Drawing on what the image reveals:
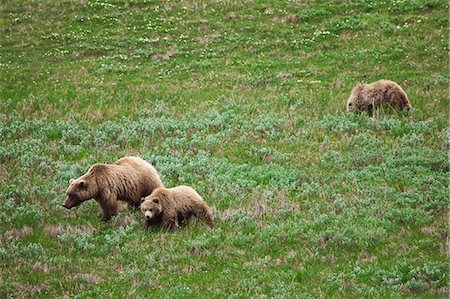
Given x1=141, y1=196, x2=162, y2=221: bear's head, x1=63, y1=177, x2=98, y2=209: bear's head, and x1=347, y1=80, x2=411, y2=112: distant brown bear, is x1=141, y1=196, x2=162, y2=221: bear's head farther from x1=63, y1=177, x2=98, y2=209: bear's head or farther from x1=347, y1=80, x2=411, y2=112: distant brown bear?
x1=347, y1=80, x2=411, y2=112: distant brown bear

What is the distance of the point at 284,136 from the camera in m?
17.7

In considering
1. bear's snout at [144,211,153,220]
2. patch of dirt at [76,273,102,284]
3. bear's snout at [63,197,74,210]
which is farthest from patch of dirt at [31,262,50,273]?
bear's snout at [63,197,74,210]

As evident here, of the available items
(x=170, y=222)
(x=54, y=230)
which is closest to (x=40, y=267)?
(x=54, y=230)

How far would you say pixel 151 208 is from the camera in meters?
12.0

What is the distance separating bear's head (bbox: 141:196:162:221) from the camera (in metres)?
11.9

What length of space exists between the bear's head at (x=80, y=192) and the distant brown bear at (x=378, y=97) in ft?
31.5

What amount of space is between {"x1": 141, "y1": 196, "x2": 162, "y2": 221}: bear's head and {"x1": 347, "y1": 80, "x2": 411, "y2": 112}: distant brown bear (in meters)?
9.34

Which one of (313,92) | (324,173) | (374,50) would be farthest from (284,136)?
(374,50)

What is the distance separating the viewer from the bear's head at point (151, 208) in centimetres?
1191

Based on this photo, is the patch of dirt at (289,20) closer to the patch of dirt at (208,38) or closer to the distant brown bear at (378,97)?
the patch of dirt at (208,38)

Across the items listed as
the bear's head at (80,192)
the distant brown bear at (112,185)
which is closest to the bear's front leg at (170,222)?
the distant brown bear at (112,185)

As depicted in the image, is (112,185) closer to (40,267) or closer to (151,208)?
(151,208)

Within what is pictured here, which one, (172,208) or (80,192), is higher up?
(80,192)

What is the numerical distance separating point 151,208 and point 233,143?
574 centimetres
